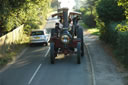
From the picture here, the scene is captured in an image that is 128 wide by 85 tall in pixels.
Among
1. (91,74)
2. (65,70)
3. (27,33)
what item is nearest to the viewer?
(91,74)

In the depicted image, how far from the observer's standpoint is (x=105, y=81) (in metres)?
13.1

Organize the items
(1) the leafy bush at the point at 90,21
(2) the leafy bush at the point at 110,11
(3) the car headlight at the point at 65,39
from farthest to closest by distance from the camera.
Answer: (1) the leafy bush at the point at 90,21 < (2) the leafy bush at the point at 110,11 < (3) the car headlight at the point at 65,39

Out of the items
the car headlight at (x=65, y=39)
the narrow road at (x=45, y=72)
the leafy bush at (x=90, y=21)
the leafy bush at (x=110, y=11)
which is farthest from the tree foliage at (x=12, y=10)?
the leafy bush at (x=90, y=21)

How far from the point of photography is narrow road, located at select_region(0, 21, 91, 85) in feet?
43.9

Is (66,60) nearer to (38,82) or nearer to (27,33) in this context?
(38,82)

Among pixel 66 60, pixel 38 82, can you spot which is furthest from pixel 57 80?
pixel 66 60

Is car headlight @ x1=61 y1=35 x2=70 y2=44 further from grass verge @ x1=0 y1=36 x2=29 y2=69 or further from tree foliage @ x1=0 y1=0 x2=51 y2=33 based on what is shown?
tree foliage @ x1=0 y1=0 x2=51 y2=33

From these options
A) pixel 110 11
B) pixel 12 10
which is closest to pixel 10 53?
pixel 12 10

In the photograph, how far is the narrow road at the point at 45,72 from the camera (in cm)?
1337

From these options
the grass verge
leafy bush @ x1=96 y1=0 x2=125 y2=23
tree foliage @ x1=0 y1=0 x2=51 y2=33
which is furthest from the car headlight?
leafy bush @ x1=96 y1=0 x2=125 y2=23

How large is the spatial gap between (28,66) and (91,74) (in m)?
4.73

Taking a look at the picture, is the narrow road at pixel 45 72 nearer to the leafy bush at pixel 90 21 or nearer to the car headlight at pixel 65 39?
the car headlight at pixel 65 39

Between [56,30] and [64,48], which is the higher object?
[56,30]

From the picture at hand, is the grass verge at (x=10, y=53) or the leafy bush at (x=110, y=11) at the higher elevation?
the leafy bush at (x=110, y=11)
